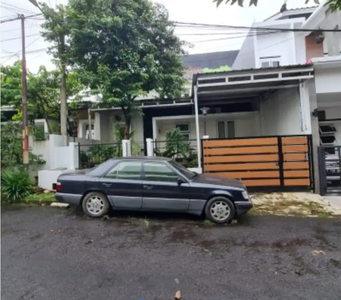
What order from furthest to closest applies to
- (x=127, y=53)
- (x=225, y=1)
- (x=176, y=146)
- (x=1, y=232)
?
(x=176, y=146), (x=127, y=53), (x=1, y=232), (x=225, y=1)

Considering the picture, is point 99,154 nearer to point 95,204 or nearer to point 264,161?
point 95,204

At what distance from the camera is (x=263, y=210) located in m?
6.47

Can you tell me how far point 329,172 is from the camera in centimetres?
873

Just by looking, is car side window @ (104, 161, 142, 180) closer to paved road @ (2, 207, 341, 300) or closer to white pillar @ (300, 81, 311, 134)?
paved road @ (2, 207, 341, 300)

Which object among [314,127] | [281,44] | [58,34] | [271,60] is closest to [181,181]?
[314,127]

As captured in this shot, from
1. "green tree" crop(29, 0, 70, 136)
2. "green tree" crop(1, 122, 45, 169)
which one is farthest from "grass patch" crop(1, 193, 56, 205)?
"green tree" crop(29, 0, 70, 136)

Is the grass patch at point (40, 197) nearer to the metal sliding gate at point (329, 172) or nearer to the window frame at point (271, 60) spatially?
the metal sliding gate at point (329, 172)

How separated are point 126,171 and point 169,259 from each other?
259 centimetres

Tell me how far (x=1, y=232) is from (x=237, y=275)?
4.74 metres

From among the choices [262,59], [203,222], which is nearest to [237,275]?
[203,222]

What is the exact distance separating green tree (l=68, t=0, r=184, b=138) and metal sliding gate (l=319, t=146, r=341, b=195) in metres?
6.43

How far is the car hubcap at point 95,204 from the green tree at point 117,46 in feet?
14.1

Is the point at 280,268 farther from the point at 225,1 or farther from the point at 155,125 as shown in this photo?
the point at 155,125

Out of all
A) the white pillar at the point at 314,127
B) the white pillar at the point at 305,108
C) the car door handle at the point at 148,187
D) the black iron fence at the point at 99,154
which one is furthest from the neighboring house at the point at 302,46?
the black iron fence at the point at 99,154
